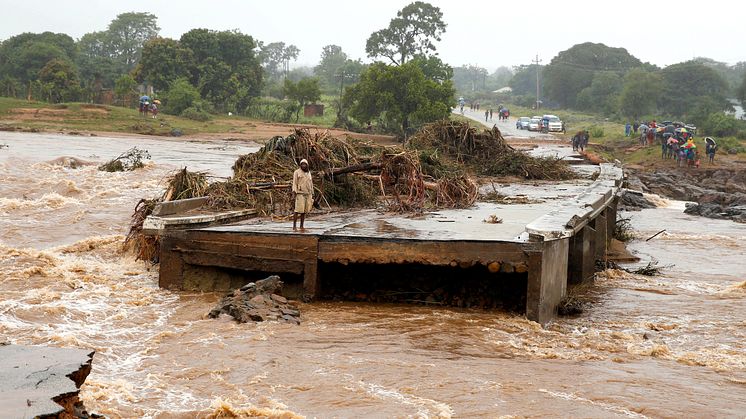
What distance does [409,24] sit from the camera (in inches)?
2867

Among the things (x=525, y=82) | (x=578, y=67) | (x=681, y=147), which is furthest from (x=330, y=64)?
(x=681, y=147)

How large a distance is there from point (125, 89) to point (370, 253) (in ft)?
150

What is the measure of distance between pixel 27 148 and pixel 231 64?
1182 inches

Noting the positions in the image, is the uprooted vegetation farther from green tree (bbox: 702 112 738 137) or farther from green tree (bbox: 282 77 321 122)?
green tree (bbox: 282 77 321 122)

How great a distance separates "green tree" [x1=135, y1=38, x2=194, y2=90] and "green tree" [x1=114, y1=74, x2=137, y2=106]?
1544mm

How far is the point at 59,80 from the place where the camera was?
51.2 metres

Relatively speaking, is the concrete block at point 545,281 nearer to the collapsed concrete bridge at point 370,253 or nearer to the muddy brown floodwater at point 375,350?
the collapsed concrete bridge at point 370,253

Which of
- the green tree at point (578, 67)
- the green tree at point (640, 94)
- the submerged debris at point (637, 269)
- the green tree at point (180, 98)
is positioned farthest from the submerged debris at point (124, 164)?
the green tree at point (578, 67)

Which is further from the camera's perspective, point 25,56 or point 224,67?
point 25,56

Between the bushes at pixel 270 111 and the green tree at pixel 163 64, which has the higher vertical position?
the green tree at pixel 163 64

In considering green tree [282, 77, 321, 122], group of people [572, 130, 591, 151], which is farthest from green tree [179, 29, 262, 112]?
group of people [572, 130, 591, 151]

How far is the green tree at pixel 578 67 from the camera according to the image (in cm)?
8794

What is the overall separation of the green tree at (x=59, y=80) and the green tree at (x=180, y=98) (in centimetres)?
598

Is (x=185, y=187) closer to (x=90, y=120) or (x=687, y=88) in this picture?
(x=90, y=120)
